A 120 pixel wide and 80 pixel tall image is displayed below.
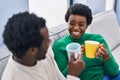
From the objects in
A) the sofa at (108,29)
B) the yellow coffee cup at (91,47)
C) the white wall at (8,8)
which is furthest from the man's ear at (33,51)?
the sofa at (108,29)

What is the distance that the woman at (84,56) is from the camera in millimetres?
1439

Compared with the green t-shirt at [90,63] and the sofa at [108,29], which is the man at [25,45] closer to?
the green t-shirt at [90,63]

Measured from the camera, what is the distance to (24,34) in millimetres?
896

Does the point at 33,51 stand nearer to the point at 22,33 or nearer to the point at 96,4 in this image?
the point at 22,33

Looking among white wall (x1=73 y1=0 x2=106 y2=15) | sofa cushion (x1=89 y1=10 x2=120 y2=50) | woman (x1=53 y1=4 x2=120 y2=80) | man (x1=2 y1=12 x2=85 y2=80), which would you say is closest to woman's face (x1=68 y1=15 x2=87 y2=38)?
woman (x1=53 y1=4 x2=120 y2=80)

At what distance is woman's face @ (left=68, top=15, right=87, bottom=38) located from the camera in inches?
56.8

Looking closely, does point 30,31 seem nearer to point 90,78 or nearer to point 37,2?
point 90,78

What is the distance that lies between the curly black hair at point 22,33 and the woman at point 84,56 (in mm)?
518

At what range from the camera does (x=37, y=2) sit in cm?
198

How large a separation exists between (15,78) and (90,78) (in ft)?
2.18

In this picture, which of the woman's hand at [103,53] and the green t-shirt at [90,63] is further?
the green t-shirt at [90,63]

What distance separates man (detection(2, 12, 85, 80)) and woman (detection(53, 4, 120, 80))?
390mm

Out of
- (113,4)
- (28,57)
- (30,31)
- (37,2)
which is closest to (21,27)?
(30,31)

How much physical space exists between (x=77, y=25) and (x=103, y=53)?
0.81 feet
